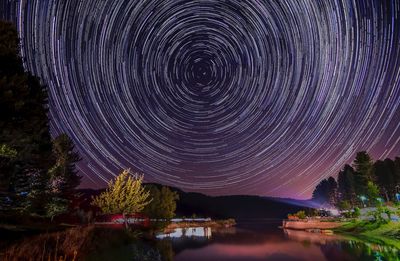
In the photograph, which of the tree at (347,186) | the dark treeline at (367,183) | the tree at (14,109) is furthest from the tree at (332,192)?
the tree at (14,109)

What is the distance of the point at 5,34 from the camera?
81.9 ft

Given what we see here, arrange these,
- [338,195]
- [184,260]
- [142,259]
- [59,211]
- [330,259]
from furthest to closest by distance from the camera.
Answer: [338,195], [59,211], [184,260], [330,259], [142,259]

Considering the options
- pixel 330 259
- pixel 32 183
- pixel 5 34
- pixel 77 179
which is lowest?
pixel 330 259

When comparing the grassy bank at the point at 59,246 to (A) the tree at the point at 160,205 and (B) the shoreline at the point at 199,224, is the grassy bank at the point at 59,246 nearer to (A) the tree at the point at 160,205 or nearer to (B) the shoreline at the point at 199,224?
(A) the tree at the point at 160,205

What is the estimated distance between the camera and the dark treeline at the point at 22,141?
22.7 m

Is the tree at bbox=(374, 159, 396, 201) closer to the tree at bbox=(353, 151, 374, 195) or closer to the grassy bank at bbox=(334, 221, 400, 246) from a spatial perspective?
the tree at bbox=(353, 151, 374, 195)

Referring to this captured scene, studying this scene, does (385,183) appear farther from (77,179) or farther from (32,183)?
(32,183)

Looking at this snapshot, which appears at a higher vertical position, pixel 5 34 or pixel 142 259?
pixel 5 34

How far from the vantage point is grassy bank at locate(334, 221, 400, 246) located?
53744 millimetres

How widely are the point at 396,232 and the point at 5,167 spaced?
186 ft

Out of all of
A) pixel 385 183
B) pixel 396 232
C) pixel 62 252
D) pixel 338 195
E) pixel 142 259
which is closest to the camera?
pixel 62 252

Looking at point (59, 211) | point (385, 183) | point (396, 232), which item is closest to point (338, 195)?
point (385, 183)

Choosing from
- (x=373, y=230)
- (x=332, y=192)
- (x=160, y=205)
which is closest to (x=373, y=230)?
(x=373, y=230)

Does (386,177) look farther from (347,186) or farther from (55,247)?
(55,247)
